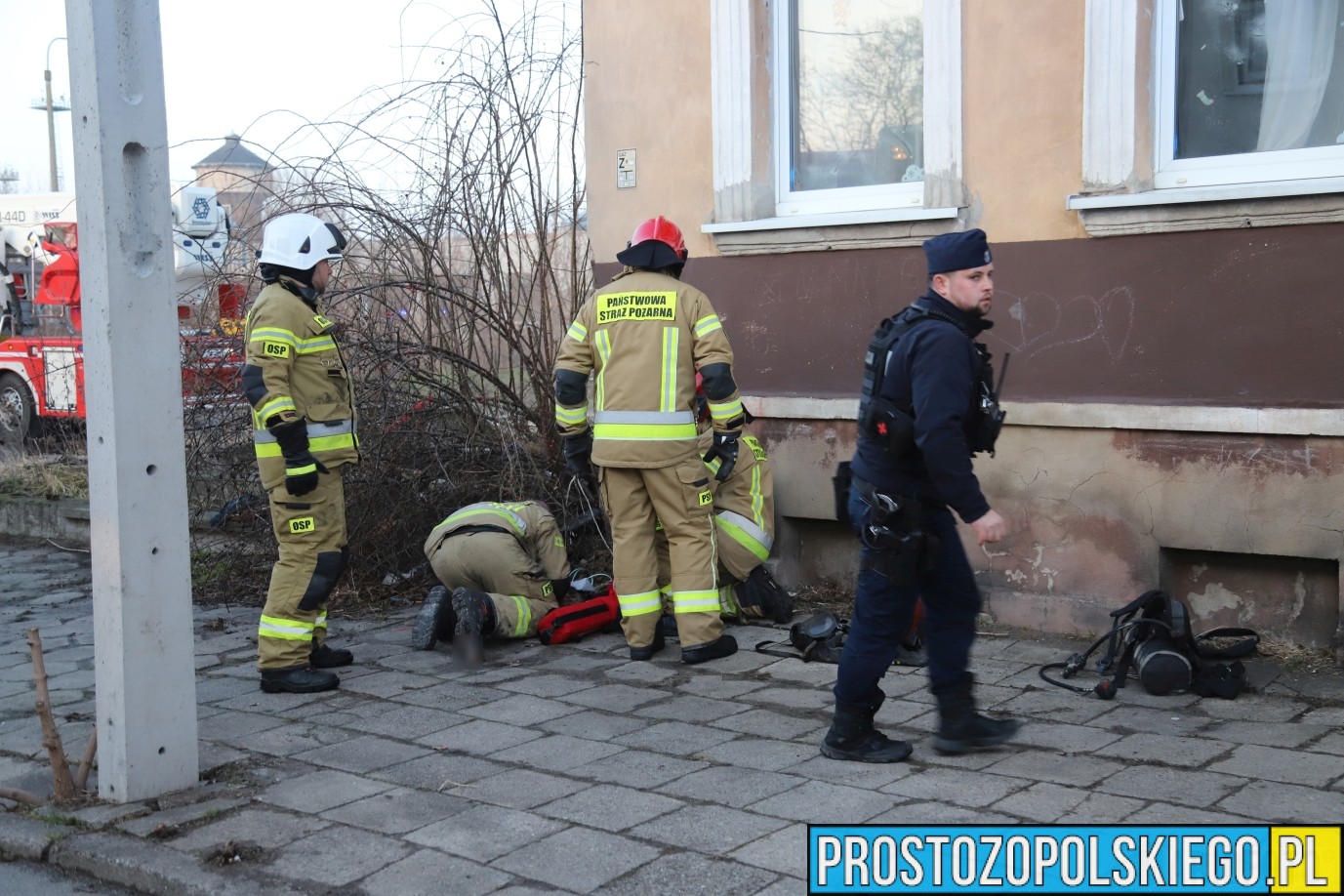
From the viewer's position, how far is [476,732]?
16.4 ft

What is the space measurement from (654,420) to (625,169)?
2.23 metres

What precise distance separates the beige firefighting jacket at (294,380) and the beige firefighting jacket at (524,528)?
1.05m

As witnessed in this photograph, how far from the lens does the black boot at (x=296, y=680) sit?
18.5 ft

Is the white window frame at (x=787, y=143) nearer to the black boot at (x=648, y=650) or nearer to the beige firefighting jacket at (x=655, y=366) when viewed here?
the beige firefighting jacket at (x=655, y=366)

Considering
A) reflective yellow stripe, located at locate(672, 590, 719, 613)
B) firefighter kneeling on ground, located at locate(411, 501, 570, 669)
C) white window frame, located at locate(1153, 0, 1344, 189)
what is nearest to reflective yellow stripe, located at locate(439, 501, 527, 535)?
firefighter kneeling on ground, located at locate(411, 501, 570, 669)

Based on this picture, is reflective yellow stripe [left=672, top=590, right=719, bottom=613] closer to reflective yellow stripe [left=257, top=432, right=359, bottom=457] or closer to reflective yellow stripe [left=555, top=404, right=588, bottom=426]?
reflective yellow stripe [left=555, top=404, right=588, bottom=426]

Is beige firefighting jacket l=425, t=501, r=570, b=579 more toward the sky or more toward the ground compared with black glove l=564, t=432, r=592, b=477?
more toward the ground

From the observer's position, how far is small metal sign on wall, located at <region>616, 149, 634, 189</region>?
7.54m

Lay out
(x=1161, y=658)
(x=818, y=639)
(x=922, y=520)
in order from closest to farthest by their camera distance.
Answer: (x=922, y=520), (x=1161, y=658), (x=818, y=639)

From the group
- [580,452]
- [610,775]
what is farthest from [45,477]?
[610,775]

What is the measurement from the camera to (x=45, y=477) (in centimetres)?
1080

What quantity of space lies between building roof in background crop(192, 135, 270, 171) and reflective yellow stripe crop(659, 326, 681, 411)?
3.10 metres

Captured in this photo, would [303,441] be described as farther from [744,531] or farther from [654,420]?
[744,531]

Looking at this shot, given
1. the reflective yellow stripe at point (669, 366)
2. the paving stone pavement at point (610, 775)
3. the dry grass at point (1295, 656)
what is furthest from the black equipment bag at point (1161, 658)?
the reflective yellow stripe at point (669, 366)
